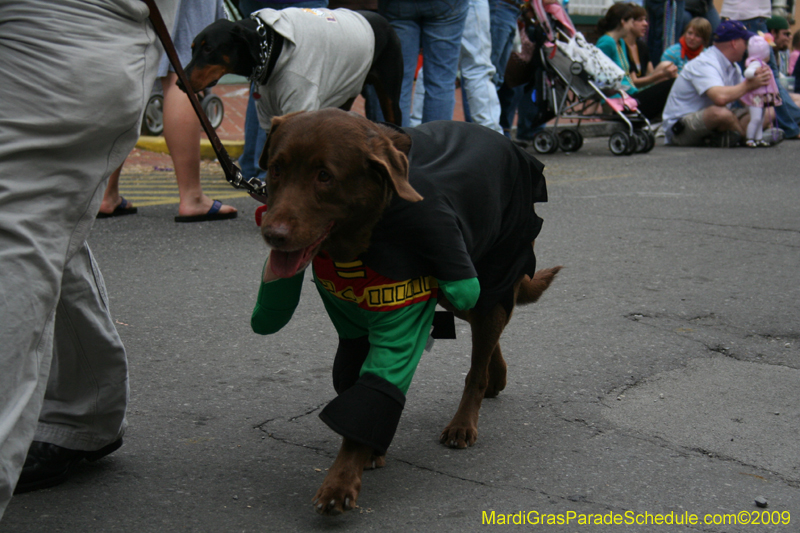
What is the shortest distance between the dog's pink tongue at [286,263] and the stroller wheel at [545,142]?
8.12 meters

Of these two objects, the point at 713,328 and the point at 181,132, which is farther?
the point at 181,132

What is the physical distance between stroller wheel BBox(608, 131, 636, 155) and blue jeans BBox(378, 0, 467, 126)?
319 cm

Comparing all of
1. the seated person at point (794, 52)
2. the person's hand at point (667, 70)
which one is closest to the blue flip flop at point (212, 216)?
the person's hand at point (667, 70)

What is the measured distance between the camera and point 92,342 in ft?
6.97

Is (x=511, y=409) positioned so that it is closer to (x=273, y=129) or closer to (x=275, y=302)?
(x=275, y=302)

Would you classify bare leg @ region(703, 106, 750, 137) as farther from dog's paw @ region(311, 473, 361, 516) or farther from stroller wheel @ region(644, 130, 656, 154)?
dog's paw @ region(311, 473, 361, 516)

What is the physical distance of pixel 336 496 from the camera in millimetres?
2008

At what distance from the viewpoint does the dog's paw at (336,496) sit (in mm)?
1999

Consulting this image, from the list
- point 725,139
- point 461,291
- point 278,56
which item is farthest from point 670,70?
point 461,291

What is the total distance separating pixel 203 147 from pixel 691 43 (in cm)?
659

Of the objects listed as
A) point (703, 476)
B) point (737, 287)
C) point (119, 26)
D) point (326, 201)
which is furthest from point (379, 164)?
point (737, 287)

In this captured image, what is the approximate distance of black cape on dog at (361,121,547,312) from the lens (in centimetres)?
210

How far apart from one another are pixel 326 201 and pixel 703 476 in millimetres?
1203

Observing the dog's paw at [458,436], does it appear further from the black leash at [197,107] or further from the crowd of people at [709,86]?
the crowd of people at [709,86]
